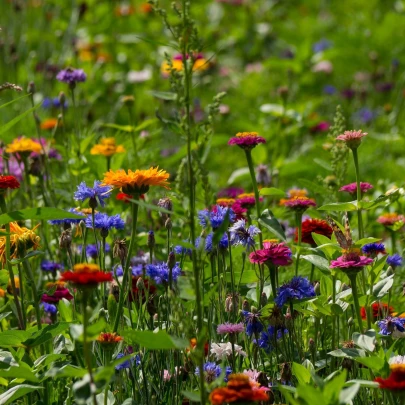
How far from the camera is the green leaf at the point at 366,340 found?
1.51m

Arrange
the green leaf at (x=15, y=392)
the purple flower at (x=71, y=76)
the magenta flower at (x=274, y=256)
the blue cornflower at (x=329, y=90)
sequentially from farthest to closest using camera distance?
the blue cornflower at (x=329, y=90)
the purple flower at (x=71, y=76)
the magenta flower at (x=274, y=256)
the green leaf at (x=15, y=392)

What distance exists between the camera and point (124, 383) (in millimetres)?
1807

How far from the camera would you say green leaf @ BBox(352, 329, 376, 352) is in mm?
1512

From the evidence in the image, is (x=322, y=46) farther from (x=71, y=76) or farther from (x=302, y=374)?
(x=302, y=374)

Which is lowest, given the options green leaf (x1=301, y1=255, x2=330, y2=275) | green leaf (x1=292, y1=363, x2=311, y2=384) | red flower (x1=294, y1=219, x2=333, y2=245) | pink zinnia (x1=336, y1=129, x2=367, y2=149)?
green leaf (x1=292, y1=363, x2=311, y2=384)

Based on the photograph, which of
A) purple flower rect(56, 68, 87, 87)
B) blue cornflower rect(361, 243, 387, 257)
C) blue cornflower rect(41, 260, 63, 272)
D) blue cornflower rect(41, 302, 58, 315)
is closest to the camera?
blue cornflower rect(361, 243, 387, 257)

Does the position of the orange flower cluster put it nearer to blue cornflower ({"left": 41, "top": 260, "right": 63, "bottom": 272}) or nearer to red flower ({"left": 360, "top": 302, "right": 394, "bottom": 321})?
red flower ({"left": 360, "top": 302, "right": 394, "bottom": 321})

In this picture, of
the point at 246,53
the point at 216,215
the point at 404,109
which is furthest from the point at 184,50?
the point at 246,53

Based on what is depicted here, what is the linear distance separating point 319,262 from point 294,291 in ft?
0.25

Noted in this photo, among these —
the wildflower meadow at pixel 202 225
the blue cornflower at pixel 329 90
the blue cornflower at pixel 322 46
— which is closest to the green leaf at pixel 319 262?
the wildflower meadow at pixel 202 225

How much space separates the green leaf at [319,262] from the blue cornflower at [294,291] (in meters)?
0.06

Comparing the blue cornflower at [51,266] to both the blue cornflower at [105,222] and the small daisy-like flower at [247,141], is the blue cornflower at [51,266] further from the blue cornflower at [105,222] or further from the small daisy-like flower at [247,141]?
the small daisy-like flower at [247,141]

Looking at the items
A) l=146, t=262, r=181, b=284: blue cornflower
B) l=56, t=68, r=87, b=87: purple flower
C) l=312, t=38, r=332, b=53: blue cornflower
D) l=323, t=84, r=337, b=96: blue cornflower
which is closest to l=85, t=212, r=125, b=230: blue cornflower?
l=146, t=262, r=181, b=284: blue cornflower

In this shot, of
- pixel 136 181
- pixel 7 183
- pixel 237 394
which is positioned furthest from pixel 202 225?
pixel 237 394
